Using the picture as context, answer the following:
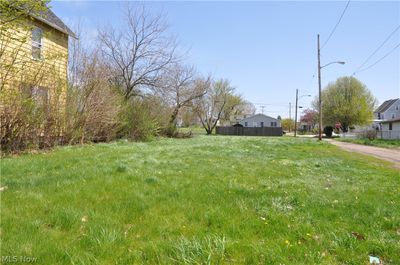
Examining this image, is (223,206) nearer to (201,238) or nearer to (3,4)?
(201,238)

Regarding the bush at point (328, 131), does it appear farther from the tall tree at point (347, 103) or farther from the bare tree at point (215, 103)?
the bare tree at point (215, 103)

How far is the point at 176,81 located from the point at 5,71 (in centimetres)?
1999

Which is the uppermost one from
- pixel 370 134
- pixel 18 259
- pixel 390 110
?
pixel 390 110

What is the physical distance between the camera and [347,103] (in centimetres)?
4812

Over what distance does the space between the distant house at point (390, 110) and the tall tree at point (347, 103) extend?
38.1 feet

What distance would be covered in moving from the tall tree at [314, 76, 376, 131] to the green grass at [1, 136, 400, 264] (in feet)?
156

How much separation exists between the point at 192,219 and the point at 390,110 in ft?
231

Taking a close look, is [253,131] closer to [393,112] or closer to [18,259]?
[393,112]

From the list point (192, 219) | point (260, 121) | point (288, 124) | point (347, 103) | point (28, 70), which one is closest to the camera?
point (192, 219)

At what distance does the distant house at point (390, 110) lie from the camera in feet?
192

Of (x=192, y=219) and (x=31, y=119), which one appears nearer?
(x=192, y=219)

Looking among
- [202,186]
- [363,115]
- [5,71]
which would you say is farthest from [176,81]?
[363,115]

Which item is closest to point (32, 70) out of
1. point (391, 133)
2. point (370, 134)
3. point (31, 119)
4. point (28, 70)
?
point (28, 70)

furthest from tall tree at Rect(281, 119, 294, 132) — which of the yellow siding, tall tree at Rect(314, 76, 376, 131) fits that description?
the yellow siding
